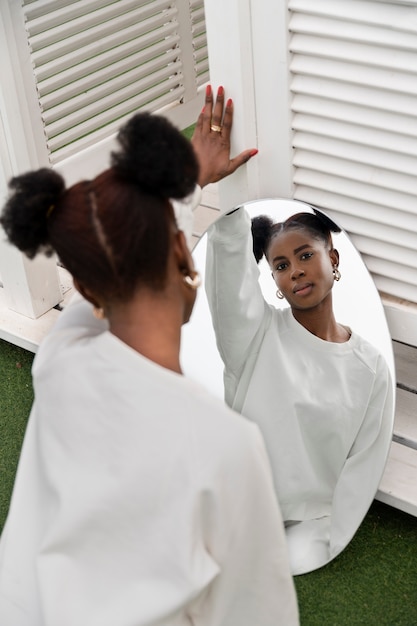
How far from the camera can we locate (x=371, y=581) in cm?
168

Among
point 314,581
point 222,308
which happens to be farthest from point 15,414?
point 314,581

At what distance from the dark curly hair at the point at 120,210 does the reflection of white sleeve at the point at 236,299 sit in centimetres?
70

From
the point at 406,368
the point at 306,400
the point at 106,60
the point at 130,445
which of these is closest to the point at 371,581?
the point at 306,400

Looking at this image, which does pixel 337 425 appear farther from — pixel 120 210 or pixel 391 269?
pixel 120 210

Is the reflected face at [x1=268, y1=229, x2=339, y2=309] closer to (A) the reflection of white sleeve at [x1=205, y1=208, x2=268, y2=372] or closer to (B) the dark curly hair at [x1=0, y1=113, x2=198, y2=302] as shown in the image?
(A) the reflection of white sleeve at [x1=205, y1=208, x2=268, y2=372]

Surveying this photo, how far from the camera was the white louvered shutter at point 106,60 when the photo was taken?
222 centimetres

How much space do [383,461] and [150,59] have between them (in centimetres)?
153

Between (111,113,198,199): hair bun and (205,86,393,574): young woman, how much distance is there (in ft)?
2.33

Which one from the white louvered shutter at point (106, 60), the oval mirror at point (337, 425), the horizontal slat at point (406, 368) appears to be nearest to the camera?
the oval mirror at point (337, 425)

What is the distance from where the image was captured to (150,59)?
274 centimetres

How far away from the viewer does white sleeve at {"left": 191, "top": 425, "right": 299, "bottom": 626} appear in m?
1.05

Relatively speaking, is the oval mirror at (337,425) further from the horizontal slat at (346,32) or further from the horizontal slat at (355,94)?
the horizontal slat at (346,32)

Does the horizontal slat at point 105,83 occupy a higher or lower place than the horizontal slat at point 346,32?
lower

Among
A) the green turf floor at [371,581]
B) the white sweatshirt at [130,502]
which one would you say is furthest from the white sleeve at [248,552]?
the green turf floor at [371,581]
